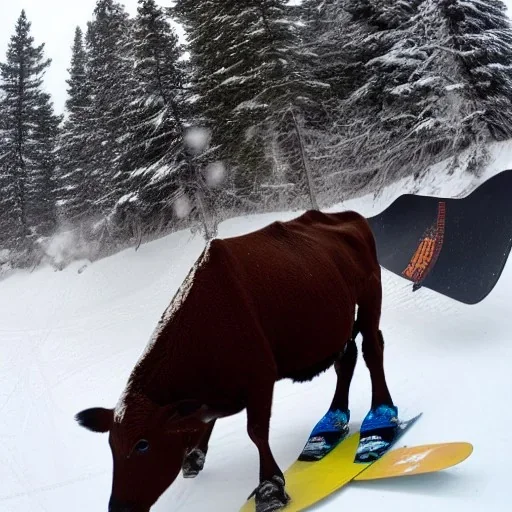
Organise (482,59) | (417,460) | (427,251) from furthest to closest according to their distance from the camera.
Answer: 1. (482,59)
2. (427,251)
3. (417,460)

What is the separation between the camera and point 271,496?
9.80ft

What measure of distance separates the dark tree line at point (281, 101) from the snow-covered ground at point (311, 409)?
2258mm

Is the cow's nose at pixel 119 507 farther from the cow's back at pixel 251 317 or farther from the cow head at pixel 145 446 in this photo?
the cow's back at pixel 251 317

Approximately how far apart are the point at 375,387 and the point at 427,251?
3811 millimetres

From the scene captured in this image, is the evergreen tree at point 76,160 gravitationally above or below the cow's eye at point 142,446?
below

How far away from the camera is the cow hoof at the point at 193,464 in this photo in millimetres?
3930

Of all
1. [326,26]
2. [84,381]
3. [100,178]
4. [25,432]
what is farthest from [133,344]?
[326,26]

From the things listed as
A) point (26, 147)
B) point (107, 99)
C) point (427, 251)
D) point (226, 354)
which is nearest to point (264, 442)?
point (226, 354)

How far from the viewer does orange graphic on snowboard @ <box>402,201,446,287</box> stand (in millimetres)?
7105

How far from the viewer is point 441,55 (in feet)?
48.3

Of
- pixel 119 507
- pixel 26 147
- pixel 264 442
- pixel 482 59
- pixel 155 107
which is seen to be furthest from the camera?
pixel 26 147

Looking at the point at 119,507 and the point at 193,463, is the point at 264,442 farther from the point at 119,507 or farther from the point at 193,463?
the point at 193,463

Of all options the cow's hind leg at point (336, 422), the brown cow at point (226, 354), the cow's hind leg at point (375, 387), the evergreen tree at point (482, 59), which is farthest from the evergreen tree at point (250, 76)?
the brown cow at point (226, 354)

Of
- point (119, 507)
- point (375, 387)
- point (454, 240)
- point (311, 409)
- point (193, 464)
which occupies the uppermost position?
point (119, 507)
